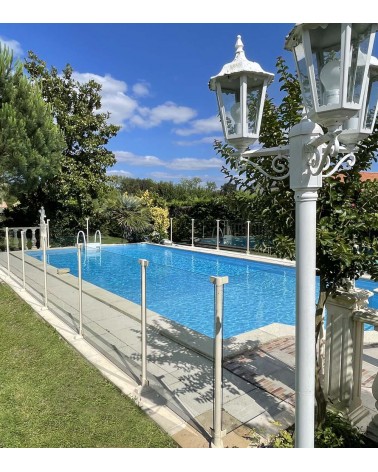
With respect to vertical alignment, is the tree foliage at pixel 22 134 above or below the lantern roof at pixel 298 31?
above

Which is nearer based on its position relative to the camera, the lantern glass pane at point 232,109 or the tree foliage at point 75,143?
the lantern glass pane at point 232,109

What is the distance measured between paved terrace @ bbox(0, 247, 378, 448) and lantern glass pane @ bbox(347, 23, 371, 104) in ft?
9.89

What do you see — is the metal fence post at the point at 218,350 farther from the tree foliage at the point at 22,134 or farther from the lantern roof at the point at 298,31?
the tree foliage at the point at 22,134

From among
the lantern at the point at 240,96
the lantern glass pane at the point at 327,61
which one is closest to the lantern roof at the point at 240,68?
the lantern at the point at 240,96

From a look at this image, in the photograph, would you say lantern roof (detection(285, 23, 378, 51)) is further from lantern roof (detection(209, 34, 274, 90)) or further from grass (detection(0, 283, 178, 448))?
grass (detection(0, 283, 178, 448))

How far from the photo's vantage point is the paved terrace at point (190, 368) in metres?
3.32

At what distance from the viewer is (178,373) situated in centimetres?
437

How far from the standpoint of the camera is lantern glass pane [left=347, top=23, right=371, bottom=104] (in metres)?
Result: 1.39

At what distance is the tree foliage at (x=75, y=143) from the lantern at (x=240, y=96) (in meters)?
17.4

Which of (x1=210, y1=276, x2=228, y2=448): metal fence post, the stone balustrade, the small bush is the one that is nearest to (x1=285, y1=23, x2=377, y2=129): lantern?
(x1=210, y1=276, x2=228, y2=448): metal fence post

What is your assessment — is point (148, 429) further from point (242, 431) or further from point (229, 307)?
point (229, 307)
